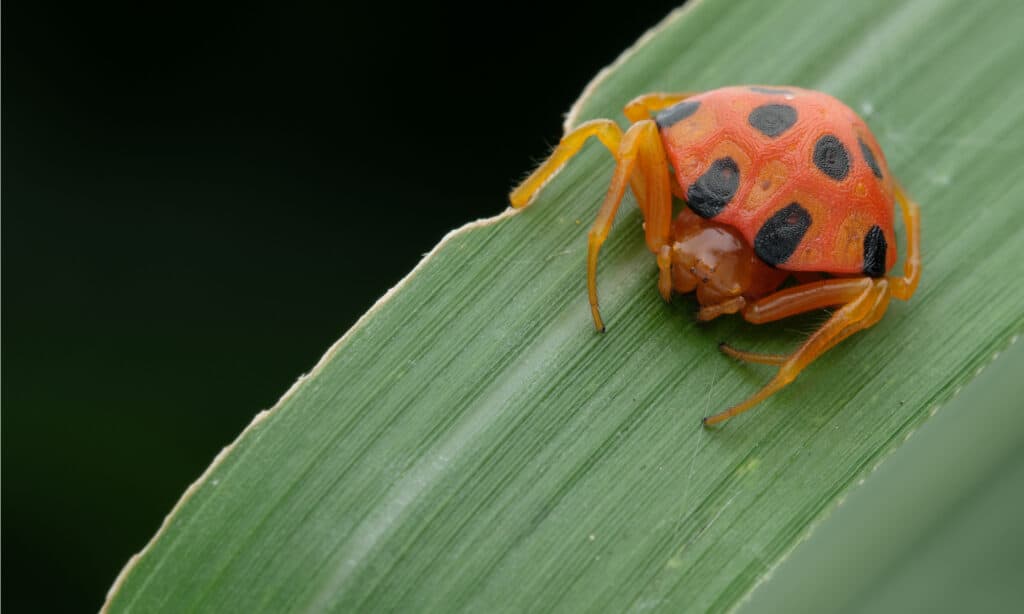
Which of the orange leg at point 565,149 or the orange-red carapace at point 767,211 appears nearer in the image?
the orange-red carapace at point 767,211

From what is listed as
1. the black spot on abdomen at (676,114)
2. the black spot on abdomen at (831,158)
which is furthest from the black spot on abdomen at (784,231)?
the black spot on abdomen at (676,114)

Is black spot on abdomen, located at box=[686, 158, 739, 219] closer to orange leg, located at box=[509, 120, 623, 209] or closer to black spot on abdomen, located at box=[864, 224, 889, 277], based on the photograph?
orange leg, located at box=[509, 120, 623, 209]

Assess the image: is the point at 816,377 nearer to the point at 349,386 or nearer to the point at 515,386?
the point at 515,386

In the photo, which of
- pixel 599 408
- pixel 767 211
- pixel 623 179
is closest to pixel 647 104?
pixel 623 179

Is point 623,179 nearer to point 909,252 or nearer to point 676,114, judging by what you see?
point 676,114

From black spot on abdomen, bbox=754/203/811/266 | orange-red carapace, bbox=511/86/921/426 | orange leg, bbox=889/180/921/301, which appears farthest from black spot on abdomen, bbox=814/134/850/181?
orange leg, bbox=889/180/921/301

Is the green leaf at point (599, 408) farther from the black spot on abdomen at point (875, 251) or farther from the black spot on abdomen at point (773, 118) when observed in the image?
the black spot on abdomen at point (773, 118)

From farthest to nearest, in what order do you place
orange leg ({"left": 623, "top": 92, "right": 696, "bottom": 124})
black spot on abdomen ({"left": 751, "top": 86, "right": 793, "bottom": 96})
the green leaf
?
orange leg ({"left": 623, "top": 92, "right": 696, "bottom": 124})
black spot on abdomen ({"left": 751, "top": 86, "right": 793, "bottom": 96})
the green leaf
